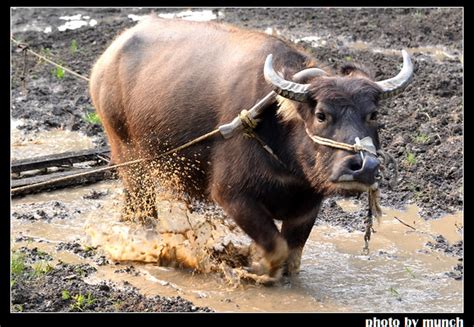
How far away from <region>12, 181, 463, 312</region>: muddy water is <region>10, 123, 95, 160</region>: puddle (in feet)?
4.84

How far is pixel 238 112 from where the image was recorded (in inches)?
214

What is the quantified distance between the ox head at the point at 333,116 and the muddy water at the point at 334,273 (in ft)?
2.81

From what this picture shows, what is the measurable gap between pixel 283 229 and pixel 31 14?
29.0ft

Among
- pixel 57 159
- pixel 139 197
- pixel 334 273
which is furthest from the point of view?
pixel 57 159

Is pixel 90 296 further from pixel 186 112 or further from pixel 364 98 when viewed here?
pixel 364 98

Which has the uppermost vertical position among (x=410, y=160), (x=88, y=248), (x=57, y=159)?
(x=410, y=160)

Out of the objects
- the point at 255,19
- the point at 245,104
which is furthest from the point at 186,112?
the point at 255,19

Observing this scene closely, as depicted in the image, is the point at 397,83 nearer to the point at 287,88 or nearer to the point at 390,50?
the point at 287,88

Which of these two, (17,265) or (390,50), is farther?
(390,50)

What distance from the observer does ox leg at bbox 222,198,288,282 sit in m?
5.39

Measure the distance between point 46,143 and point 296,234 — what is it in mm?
3798

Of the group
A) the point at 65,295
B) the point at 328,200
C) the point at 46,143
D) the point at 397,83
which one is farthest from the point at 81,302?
the point at 46,143

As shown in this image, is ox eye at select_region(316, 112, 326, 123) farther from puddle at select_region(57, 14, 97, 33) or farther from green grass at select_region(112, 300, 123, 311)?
puddle at select_region(57, 14, 97, 33)

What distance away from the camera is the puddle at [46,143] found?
834 cm
